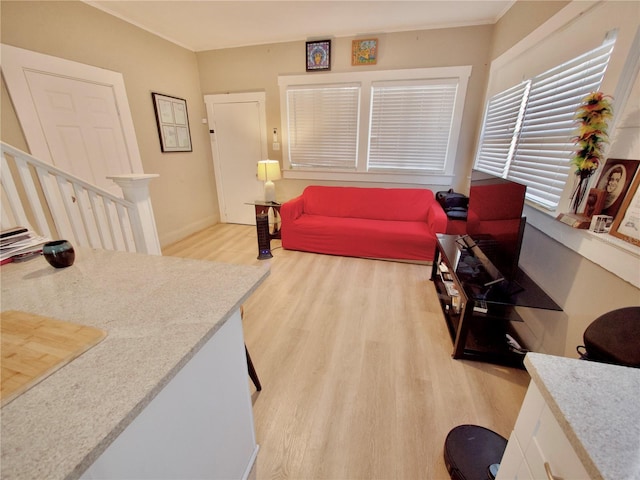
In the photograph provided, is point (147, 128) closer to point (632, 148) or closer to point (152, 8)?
point (152, 8)

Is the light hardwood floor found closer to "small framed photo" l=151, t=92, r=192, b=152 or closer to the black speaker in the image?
the black speaker

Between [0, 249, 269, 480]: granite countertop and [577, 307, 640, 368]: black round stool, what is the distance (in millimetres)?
1175

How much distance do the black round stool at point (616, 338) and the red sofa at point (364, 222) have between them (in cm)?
192

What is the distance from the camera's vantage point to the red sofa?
291 cm

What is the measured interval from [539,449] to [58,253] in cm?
157

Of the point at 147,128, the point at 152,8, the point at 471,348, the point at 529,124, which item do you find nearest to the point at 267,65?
the point at 152,8

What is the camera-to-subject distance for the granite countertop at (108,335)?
0.42 metres

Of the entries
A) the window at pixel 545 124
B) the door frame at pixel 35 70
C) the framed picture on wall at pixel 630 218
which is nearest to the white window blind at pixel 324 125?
the window at pixel 545 124

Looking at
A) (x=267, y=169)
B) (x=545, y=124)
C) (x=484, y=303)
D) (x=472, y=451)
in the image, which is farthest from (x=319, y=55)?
(x=472, y=451)

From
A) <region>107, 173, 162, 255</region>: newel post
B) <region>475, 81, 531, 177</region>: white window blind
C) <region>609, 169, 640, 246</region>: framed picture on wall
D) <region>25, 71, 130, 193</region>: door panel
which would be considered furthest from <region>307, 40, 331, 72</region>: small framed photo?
<region>609, 169, 640, 246</region>: framed picture on wall

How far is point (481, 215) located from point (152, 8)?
3.62 m

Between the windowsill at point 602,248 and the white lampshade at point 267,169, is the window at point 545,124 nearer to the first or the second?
the windowsill at point 602,248

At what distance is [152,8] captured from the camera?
102 inches

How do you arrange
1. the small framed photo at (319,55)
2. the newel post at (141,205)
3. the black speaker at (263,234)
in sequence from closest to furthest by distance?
1. the newel post at (141,205)
2. the black speaker at (263,234)
3. the small framed photo at (319,55)
